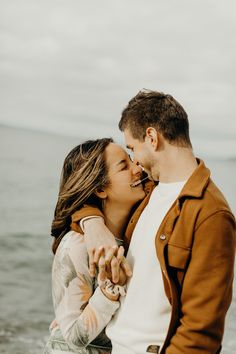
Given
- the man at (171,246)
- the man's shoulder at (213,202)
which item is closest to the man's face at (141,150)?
the man at (171,246)

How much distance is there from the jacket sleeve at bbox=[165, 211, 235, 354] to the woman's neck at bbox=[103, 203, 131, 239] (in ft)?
3.99

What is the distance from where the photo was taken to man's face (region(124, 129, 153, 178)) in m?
3.23

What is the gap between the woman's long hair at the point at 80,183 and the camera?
3740 mm

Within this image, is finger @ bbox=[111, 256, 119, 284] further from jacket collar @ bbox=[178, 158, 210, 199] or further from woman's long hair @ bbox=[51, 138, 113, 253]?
woman's long hair @ bbox=[51, 138, 113, 253]

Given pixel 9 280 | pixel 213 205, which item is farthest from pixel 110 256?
pixel 9 280

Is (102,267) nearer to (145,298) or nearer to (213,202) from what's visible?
(145,298)

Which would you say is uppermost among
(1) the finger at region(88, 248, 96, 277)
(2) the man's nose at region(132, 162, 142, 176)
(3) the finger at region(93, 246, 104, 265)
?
(2) the man's nose at region(132, 162, 142, 176)

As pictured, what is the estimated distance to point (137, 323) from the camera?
3.00 meters

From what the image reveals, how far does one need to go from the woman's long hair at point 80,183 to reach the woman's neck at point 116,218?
15 centimetres

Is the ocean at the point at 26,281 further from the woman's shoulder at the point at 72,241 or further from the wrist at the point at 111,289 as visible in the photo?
the wrist at the point at 111,289

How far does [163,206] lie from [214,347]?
87cm

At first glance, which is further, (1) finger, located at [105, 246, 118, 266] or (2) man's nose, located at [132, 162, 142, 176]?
(2) man's nose, located at [132, 162, 142, 176]

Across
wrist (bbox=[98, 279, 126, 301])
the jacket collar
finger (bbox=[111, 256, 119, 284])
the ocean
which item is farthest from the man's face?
the ocean

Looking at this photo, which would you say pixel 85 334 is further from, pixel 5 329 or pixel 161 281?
pixel 5 329
